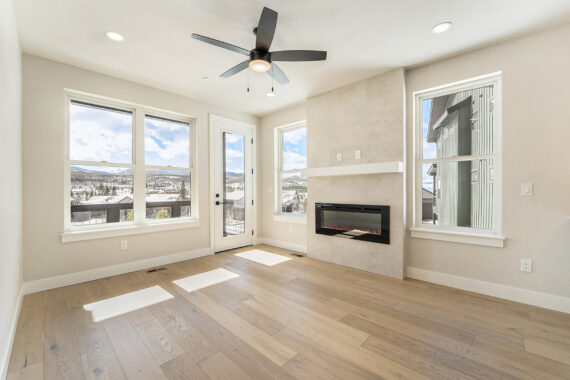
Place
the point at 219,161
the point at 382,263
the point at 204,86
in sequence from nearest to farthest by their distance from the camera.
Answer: the point at 382,263, the point at 204,86, the point at 219,161

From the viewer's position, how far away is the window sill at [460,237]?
2674 millimetres

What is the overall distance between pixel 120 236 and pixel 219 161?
6.35 feet

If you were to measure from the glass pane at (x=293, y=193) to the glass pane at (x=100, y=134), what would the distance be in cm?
267

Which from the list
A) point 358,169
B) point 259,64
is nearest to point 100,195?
point 259,64

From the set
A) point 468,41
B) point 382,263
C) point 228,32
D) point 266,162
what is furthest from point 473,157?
point 266,162

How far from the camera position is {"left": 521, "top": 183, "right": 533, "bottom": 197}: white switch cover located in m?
2.51

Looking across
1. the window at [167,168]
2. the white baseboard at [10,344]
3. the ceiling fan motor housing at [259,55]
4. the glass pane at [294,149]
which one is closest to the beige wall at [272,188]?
the glass pane at [294,149]

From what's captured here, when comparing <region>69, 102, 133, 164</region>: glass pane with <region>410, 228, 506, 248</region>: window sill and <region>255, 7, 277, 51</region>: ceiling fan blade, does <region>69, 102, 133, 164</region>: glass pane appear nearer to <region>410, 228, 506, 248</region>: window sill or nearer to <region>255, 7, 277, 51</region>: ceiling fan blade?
<region>255, 7, 277, 51</region>: ceiling fan blade

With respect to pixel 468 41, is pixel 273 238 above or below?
below

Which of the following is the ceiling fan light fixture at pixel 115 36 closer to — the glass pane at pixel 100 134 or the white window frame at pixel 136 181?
the white window frame at pixel 136 181

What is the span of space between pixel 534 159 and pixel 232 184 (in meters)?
4.21

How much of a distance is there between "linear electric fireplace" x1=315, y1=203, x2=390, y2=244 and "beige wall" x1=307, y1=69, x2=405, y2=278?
0.25 feet

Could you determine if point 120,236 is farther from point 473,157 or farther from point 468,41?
point 468,41

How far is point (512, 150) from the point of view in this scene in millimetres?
2600
